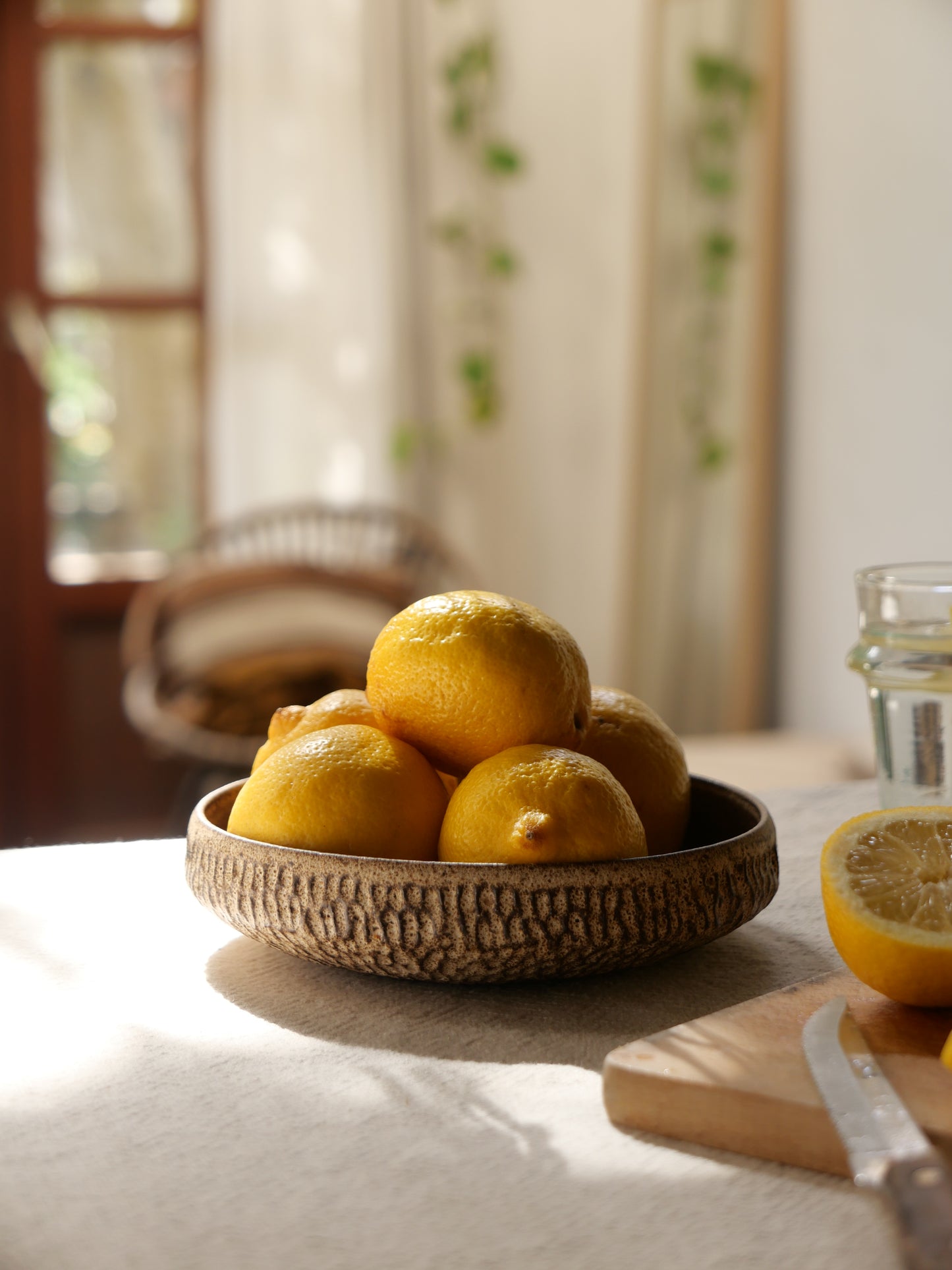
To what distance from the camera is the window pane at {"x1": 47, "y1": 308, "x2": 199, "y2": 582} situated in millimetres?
3078

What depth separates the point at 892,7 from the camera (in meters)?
2.35

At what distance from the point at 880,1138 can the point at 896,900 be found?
0.17 meters

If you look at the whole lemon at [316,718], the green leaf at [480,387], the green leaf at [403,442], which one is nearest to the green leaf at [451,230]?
the green leaf at [480,387]

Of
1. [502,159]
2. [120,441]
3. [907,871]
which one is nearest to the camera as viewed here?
[907,871]

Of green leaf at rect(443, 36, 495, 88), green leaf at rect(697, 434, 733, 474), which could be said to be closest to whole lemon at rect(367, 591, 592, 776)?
green leaf at rect(697, 434, 733, 474)

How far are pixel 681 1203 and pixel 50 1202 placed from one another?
21cm

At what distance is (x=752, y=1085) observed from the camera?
1.55ft

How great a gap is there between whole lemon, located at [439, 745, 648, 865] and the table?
79 mm

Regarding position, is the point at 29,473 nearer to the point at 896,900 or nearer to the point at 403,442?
the point at 403,442

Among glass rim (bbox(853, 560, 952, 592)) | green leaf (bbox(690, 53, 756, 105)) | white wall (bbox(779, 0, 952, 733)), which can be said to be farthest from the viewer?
green leaf (bbox(690, 53, 756, 105))

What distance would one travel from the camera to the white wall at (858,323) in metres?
2.27

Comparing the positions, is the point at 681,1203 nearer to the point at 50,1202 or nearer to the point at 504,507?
the point at 50,1202

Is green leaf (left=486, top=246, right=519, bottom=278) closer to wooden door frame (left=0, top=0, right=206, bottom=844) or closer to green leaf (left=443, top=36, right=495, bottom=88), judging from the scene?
green leaf (left=443, top=36, right=495, bottom=88)

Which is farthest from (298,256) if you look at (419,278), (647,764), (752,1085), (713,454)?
(752,1085)
